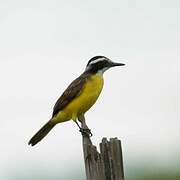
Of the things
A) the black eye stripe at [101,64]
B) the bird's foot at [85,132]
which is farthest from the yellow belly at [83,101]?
the bird's foot at [85,132]

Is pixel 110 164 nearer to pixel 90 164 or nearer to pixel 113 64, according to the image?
pixel 90 164

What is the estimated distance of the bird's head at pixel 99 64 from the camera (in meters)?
9.29

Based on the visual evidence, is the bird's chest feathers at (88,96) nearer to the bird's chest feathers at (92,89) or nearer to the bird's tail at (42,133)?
the bird's chest feathers at (92,89)

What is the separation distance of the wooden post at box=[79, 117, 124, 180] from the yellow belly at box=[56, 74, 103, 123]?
327 cm

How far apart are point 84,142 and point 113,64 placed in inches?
134

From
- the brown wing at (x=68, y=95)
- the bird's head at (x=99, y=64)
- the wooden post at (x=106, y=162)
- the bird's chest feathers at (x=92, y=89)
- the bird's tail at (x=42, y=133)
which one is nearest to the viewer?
the wooden post at (x=106, y=162)

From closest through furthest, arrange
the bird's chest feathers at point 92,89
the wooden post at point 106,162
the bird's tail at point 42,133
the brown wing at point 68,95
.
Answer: the wooden post at point 106,162
the bird's tail at point 42,133
the brown wing at point 68,95
the bird's chest feathers at point 92,89

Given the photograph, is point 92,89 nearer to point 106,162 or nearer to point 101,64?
point 101,64

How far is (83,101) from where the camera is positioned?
8.88m

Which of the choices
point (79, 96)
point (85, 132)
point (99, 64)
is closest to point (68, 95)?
point (79, 96)

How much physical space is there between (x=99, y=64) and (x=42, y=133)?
1.37 metres

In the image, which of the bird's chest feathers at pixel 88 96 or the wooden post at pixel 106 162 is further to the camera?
the bird's chest feathers at pixel 88 96

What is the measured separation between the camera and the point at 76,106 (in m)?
8.87

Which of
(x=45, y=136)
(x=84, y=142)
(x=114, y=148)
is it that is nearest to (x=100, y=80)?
(x=45, y=136)
